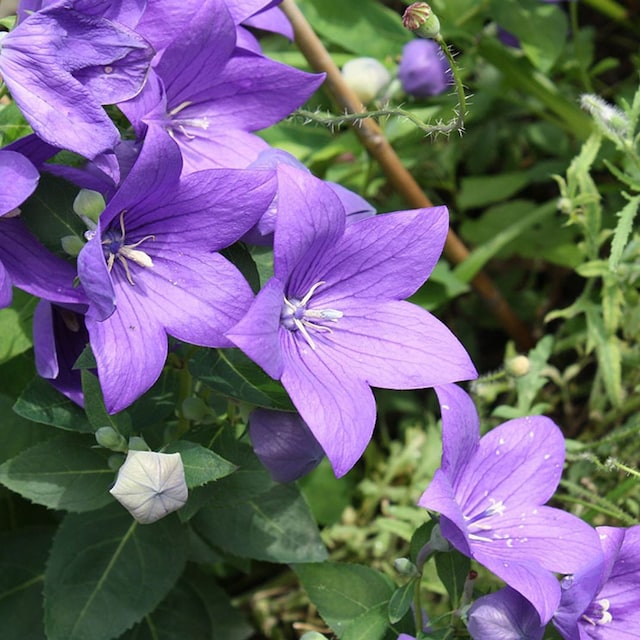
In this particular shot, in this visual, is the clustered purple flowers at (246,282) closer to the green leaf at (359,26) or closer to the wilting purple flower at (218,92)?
the wilting purple flower at (218,92)

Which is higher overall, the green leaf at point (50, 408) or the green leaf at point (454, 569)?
the green leaf at point (50, 408)

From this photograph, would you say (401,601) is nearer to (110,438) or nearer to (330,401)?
(330,401)

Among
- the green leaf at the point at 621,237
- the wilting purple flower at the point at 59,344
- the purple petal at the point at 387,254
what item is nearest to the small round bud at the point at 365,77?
the green leaf at the point at 621,237

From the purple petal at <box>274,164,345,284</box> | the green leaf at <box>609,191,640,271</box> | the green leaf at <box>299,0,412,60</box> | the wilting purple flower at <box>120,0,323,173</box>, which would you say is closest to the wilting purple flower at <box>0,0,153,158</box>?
the wilting purple flower at <box>120,0,323,173</box>

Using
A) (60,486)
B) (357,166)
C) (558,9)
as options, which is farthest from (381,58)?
(60,486)

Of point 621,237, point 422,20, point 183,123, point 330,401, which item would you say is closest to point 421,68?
point 621,237

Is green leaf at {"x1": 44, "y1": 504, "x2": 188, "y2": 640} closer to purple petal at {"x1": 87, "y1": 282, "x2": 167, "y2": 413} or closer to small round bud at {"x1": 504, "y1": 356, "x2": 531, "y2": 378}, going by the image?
purple petal at {"x1": 87, "y1": 282, "x2": 167, "y2": 413}
